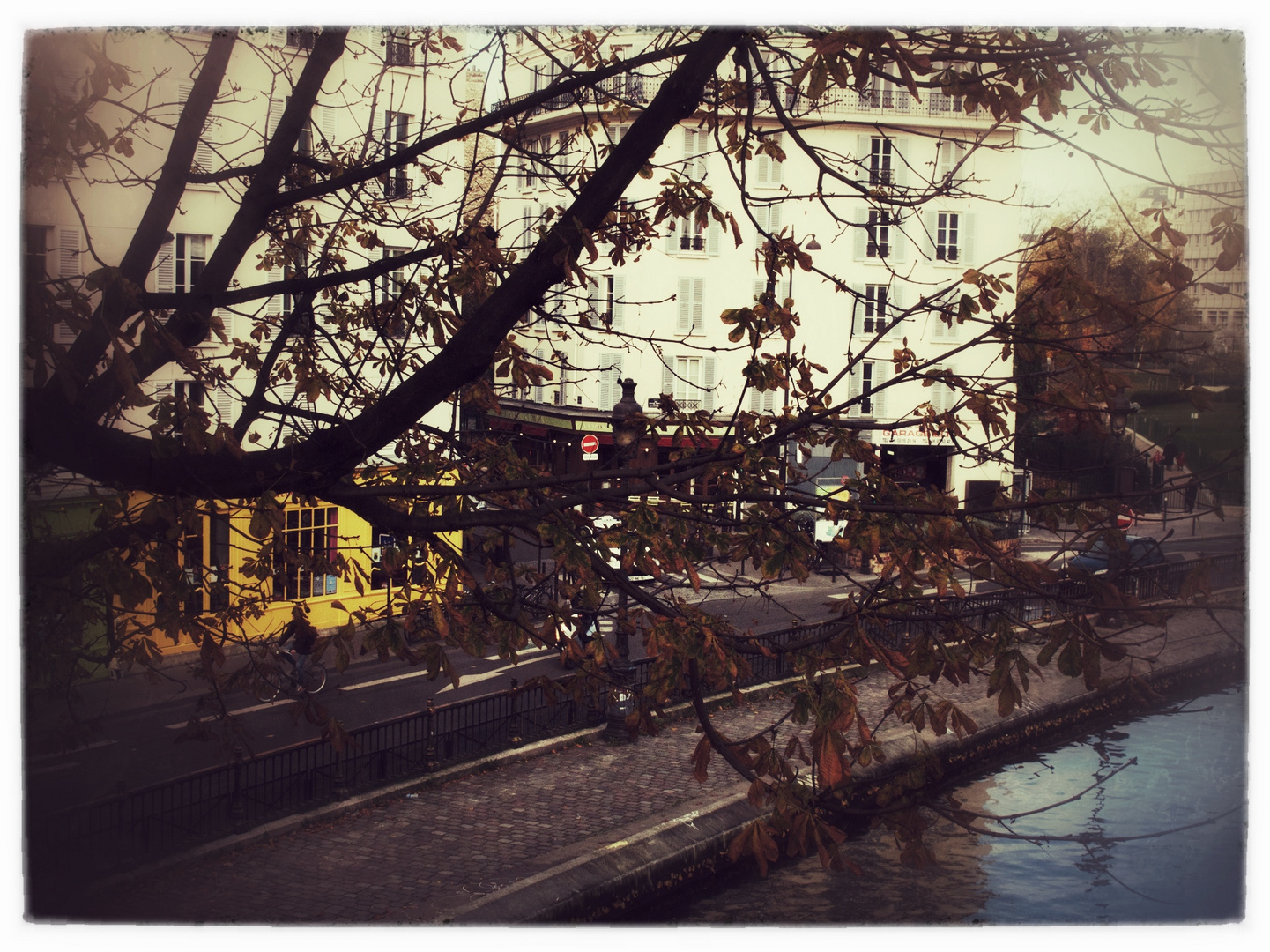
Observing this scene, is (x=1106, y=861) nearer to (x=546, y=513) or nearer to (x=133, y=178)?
(x=546, y=513)

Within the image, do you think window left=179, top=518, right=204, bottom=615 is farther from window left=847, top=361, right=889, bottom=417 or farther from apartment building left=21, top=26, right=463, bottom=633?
window left=847, top=361, right=889, bottom=417

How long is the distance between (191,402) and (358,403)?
66.0 inches

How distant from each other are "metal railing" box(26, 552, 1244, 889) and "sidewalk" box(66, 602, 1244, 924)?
0.83 ft

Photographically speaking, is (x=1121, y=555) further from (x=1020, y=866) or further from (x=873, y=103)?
(x=1020, y=866)

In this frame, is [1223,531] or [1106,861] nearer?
[1223,531]

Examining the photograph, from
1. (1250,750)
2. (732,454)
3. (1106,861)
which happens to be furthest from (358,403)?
(1106,861)

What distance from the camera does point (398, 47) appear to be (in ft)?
20.8

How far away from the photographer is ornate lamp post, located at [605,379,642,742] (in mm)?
4539

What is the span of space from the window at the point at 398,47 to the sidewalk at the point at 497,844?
4.57 meters

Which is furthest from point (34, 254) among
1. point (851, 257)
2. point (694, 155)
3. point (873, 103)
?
point (851, 257)

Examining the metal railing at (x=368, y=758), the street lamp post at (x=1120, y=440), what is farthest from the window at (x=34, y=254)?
the street lamp post at (x=1120, y=440)

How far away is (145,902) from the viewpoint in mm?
5336

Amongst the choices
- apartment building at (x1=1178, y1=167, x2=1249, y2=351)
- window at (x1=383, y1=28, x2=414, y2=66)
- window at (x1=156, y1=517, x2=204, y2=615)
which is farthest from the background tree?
window at (x1=383, y1=28, x2=414, y2=66)

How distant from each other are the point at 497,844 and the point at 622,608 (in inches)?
241
